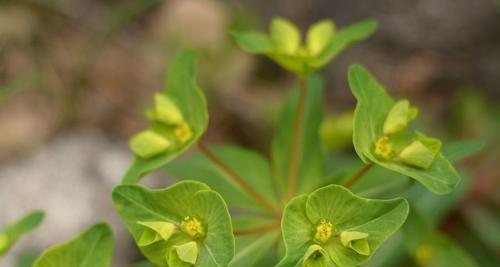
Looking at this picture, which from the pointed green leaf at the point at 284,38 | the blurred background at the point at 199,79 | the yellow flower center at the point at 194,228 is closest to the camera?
the yellow flower center at the point at 194,228

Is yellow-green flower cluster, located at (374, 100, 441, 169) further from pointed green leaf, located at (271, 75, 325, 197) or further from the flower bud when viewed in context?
the flower bud

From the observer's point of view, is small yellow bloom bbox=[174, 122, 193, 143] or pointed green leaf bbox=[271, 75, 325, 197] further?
pointed green leaf bbox=[271, 75, 325, 197]

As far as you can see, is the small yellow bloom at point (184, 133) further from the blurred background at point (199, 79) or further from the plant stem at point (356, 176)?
the blurred background at point (199, 79)

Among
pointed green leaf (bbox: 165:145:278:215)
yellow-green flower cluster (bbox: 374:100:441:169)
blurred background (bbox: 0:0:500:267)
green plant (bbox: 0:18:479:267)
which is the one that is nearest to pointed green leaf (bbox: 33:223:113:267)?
green plant (bbox: 0:18:479:267)

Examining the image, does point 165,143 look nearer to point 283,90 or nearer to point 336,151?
point 336,151

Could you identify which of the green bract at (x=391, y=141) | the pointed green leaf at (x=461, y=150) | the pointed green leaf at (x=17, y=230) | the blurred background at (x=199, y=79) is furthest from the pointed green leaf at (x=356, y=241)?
the blurred background at (x=199, y=79)

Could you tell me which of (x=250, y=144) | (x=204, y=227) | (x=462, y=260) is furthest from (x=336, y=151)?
(x=204, y=227)
